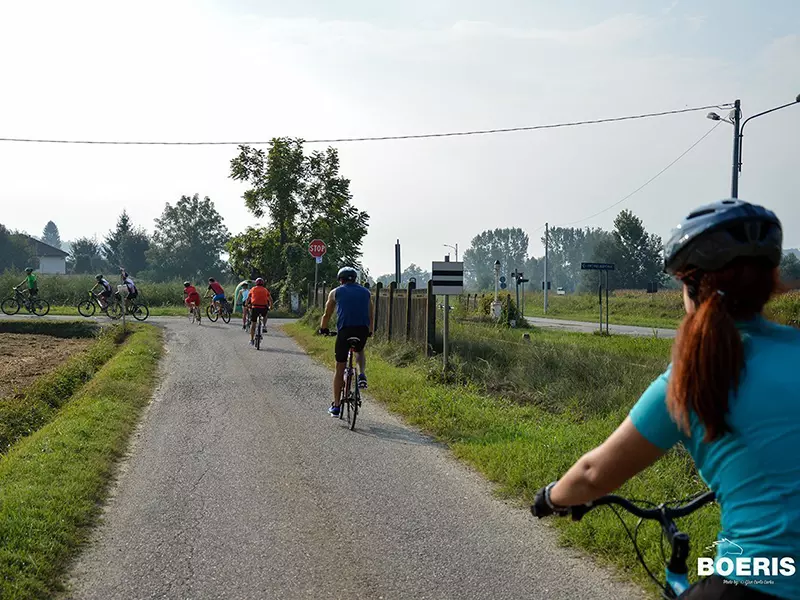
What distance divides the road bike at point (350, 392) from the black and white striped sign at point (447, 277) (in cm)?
352

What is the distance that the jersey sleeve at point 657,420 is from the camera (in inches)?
77.7

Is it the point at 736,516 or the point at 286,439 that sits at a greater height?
the point at 736,516

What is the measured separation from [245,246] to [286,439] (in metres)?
37.7

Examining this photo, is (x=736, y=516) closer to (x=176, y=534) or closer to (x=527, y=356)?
(x=176, y=534)

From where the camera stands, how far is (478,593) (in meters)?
4.77

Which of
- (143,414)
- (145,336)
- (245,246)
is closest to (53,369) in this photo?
(145,336)

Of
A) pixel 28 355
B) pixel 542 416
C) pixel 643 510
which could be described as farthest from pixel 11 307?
pixel 643 510

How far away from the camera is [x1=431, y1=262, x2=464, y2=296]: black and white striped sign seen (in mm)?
13820

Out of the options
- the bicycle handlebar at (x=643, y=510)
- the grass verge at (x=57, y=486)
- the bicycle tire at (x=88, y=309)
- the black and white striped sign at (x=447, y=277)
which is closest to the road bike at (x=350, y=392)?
the grass verge at (x=57, y=486)

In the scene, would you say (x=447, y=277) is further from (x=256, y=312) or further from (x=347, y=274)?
(x=256, y=312)

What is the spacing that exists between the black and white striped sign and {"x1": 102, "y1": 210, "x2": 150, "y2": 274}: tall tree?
110 meters

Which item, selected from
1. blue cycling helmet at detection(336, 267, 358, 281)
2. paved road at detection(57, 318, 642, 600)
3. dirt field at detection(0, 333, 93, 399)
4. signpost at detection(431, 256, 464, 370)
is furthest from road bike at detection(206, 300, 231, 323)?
blue cycling helmet at detection(336, 267, 358, 281)

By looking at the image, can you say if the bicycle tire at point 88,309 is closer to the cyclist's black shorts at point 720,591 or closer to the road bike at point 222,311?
the road bike at point 222,311

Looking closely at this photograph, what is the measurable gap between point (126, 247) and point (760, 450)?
12377 centimetres
